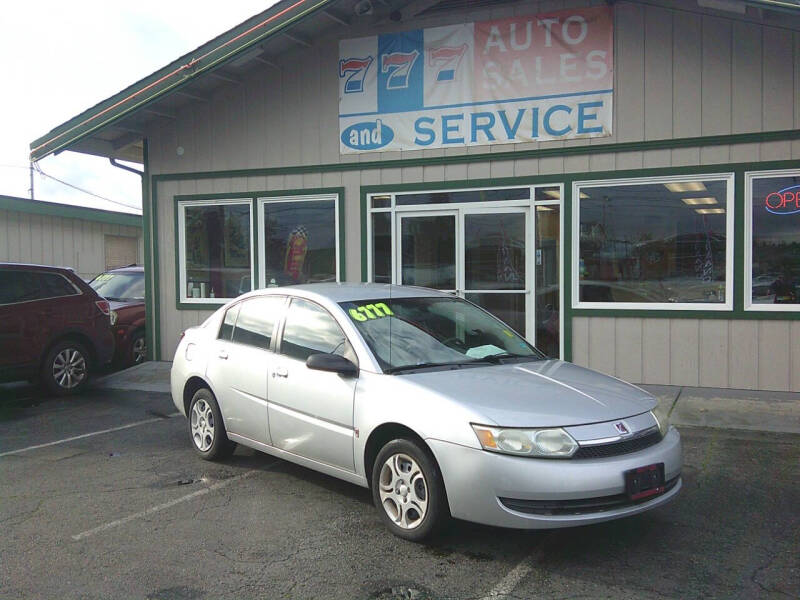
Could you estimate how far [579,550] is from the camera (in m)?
4.33

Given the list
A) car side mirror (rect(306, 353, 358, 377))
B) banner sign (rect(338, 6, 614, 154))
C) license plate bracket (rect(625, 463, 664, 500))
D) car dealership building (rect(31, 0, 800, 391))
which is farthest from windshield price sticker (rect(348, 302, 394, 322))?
banner sign (rect(338, 6, 614, 154))

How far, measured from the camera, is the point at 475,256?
→ 10445mm

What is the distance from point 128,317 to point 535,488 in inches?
399

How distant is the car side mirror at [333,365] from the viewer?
4.86m

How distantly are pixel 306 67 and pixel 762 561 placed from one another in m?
9.30

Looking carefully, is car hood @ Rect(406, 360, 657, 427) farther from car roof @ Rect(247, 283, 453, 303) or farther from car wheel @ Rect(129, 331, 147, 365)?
car wheel @ Rect(129, 331, 147, 365)

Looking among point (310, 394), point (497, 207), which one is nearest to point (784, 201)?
point (497, 207)

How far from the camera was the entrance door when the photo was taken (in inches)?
401

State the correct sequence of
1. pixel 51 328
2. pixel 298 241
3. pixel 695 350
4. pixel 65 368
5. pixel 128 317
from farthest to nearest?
1. pixel 128 317
2. pixel 298 241
3. pixel 65 368
4. pixel 51 328
5. pixel 695 350

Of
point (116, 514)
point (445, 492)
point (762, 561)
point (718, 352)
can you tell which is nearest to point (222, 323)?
point (116, 514)

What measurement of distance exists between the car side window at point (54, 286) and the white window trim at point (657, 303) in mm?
6986

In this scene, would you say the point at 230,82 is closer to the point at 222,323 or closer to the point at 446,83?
the point at 446,83

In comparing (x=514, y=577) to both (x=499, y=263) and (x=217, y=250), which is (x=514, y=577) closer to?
(x=499, y=263)

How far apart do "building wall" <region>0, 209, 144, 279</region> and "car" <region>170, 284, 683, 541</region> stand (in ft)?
51.1
